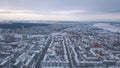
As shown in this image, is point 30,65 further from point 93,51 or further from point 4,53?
point 93,51

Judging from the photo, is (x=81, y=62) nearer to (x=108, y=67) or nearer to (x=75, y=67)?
(x=75, y=67)

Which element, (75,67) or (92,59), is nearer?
(75,67)

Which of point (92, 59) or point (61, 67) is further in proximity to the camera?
point (92, 59)

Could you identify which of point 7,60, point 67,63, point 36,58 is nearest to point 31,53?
point 36,58

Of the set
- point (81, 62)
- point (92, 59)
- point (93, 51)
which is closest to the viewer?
point (81, 62)

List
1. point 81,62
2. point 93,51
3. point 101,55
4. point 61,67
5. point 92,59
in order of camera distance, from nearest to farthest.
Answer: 1. point 61,67
2. point 81,62
3. point 92,59
4. point 101,55
5. point 93,51

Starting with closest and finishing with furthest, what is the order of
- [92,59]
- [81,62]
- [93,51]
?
[81,62], [92,59], [93,51]

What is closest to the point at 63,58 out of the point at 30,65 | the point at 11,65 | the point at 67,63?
the point at 67,63

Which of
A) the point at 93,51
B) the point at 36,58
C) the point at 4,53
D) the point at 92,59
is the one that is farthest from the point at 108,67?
the point at 4,53

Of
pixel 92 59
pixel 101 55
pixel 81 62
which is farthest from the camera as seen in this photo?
pixel 101 55
